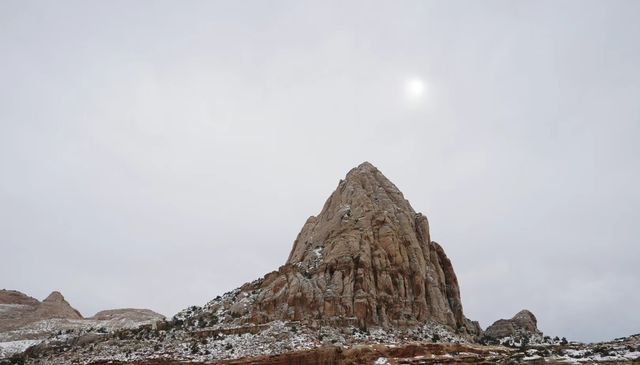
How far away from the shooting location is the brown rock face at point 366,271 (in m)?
59.9

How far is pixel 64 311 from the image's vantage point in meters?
106

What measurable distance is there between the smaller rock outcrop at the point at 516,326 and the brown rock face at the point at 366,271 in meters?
5.79

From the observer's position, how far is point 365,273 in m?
63.0

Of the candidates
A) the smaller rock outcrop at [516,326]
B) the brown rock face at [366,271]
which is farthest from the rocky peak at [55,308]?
the smaller rock outcrop at [516,326]

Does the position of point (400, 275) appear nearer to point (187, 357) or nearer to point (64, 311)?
point (187, 357)

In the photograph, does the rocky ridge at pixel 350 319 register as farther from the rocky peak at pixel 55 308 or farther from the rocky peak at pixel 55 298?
the rocky peak at pixel 55 298

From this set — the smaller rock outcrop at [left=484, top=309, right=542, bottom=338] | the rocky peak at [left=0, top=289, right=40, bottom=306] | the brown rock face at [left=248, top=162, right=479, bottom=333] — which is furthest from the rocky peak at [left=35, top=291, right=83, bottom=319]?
the smaller rock outcrop at [left=484, top=309, right=542, bottom=338]

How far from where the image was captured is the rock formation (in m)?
59.9

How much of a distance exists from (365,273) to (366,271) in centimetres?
33

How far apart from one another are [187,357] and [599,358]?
37514 millimetres

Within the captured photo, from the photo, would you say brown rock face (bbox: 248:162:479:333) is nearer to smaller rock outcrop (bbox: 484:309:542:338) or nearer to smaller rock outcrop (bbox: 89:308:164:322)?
smaller rock outcrop (bbox: 484:309:542:338)

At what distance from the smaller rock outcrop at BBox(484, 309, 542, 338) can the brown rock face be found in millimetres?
5787

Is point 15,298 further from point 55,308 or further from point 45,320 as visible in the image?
point 45,320

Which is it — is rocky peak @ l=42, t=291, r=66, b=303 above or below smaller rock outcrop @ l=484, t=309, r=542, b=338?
above
